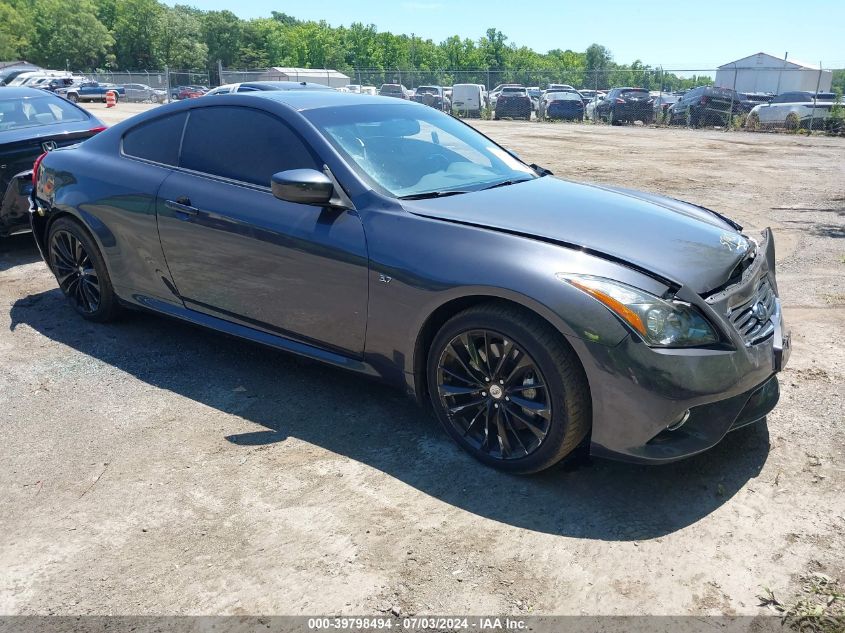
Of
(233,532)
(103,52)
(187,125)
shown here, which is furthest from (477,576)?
(103,52)

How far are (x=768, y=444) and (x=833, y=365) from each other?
122 cm

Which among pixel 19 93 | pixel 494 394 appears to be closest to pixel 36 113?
pixel 19 93

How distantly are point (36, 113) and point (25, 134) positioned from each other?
0.66 m

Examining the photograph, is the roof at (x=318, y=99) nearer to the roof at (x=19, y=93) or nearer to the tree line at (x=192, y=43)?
the roof at (x=19, y=93)

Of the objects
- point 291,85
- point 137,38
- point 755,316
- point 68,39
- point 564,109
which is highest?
point 137,38

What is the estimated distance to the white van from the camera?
1312 inches

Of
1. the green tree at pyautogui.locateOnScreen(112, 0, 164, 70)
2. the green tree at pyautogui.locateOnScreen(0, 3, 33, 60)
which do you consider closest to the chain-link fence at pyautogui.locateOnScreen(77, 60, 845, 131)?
the green tree at pyautogui.locateOnScreen(112, 0, 164, 70)

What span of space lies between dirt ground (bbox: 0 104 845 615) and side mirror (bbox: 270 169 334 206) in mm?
1167

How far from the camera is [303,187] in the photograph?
3.60 metres

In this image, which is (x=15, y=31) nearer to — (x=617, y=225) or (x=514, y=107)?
(x=514, y=107)

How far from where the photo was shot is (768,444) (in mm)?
3529

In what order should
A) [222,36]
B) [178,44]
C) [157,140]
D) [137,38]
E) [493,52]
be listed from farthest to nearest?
[493,52]
[222,36]
[137,38]
[178,44]
[157,140]

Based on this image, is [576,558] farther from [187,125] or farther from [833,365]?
[187,125]

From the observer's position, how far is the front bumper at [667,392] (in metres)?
2.87
